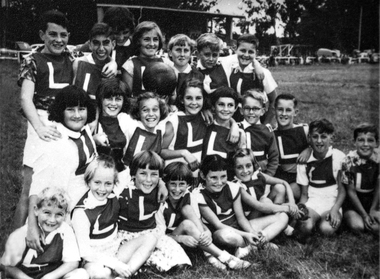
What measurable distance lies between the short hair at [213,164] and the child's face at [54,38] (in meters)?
1.35

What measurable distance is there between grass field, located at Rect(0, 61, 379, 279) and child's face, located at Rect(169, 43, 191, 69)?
884mm

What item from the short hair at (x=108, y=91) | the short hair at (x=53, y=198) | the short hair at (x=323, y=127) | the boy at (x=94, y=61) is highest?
the boy at (x=94, y=61)

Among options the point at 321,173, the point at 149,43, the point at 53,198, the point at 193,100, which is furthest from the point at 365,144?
the point at 53,198

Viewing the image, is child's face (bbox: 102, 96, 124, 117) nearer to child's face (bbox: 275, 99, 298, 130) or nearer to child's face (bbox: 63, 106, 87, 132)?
child's face (bbox: 63, 106, 87, 132)

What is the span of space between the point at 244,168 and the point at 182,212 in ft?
2.01

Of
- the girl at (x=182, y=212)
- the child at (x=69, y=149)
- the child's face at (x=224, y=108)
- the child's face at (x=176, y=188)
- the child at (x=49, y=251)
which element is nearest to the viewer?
the child at (x=49, y=251)

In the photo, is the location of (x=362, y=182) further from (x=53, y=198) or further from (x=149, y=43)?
(x=53, y=198)

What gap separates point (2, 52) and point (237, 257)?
88.2 inches

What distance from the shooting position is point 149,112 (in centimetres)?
326

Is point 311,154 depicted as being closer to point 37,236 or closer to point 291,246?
point 291,246

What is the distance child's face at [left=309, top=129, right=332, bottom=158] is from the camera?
369 centimetres

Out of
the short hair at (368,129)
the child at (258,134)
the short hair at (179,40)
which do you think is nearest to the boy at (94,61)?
the short hair at (179,40)

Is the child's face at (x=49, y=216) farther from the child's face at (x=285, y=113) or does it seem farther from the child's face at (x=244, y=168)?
the child's face at (x=285, y=113)

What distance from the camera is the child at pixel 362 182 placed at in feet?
11.6
